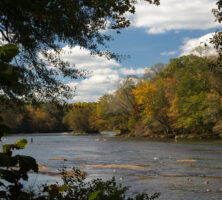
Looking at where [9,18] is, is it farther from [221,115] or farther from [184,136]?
[184,136]

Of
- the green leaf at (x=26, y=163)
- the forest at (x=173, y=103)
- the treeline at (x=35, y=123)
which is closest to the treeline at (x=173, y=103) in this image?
the forest at (x=173, y=103)

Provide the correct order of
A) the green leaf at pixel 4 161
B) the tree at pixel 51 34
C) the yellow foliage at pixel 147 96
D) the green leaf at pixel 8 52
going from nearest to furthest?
the green leaf at pixel 8 52 → the green leaf at pixel 4 161 → the tree at pixel 51 34 → the yellow foliage at pixel 147 96

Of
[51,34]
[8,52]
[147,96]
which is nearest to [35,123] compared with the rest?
[147,96]

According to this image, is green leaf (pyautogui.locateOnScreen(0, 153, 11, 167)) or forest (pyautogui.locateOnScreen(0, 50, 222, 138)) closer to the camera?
green leaf (pyautogui.locateOnScreen(0, 153, 11, 167))

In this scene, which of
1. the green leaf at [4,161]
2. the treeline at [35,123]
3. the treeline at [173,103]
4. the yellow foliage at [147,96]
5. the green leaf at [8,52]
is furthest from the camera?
the treeline at [35,123]

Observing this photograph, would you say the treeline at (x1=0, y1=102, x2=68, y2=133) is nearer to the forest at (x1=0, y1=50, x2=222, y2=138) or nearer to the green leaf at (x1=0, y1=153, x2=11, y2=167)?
the forest at (x1=0, y1=50, x2=222, y2=138)

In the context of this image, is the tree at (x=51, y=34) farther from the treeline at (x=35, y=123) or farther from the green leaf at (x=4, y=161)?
the treeline at (x=35, y=123)

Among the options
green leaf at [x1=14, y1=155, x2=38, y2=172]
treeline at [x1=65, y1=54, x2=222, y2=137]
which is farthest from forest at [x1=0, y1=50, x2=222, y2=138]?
green leaf at [x1=14, y1=155, x2=38, y2=172]

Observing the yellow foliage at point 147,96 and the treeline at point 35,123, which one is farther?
the treeline at point 35,123

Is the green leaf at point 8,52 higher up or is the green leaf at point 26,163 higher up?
the green leaf at point 8,52

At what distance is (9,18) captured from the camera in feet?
23.3

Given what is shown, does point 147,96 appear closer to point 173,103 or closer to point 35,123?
point 173,103

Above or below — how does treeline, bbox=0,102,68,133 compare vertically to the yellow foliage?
below

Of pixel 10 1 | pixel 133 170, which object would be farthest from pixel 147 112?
pixel 10 1
